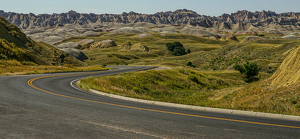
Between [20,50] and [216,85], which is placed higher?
[20,50]

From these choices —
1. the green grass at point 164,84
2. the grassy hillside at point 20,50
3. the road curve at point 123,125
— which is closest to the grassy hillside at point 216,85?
the green grass at point 164,84

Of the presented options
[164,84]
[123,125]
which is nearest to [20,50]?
[164,84]

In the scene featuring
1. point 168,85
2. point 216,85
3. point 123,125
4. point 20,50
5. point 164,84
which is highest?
point 20,50

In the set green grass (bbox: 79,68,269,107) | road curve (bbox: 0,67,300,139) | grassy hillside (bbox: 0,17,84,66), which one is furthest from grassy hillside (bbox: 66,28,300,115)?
grassy hillside (bbox: 0,17,84,66)

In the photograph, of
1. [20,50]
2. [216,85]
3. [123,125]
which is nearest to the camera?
[123,125]

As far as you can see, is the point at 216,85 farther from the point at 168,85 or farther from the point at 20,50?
the point at 20,50

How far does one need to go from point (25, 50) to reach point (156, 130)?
52.6 meters

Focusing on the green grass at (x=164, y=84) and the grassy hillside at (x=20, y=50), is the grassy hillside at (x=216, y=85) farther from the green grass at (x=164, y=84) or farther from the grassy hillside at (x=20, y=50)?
the grassy hillside at (x=20, y=50)

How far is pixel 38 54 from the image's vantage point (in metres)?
55.4

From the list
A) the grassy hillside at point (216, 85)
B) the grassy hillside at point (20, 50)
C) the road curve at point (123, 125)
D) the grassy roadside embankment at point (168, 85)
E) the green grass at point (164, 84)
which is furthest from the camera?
the grassy hillside at point (20, 50)

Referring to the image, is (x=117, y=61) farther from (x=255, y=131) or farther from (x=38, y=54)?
(x=255, y=131)

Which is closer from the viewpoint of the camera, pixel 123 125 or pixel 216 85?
pixel 123 125

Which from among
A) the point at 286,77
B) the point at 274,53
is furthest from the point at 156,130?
the point at 274,53

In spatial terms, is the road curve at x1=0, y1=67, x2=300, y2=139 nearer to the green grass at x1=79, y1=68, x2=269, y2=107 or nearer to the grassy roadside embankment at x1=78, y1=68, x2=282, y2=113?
the grassy roadside embankment at x1=78, y1=68, x2=282, y2=113
